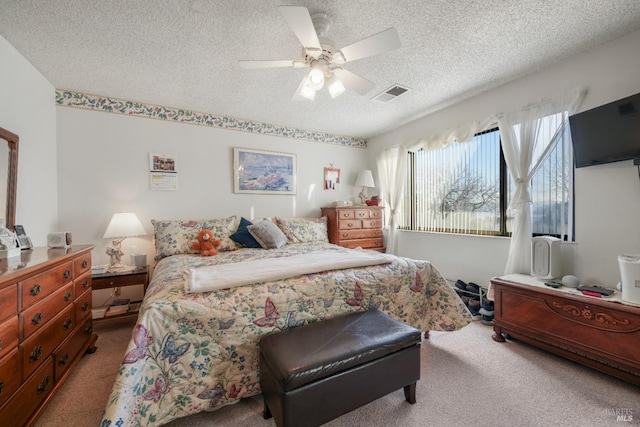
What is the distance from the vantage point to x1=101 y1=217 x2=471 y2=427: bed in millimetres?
1151

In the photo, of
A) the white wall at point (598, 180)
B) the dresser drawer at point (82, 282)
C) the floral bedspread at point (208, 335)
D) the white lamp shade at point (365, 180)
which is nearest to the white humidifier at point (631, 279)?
the white wall at point (598, 180)

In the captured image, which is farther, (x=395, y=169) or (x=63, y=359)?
(x=395, y=169)

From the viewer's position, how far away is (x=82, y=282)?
190 centimetres

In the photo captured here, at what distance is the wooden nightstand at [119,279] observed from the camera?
229 centimetres

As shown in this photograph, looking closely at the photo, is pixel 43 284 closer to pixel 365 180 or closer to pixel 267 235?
pixel 267 235

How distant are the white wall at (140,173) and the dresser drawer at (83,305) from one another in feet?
3.26

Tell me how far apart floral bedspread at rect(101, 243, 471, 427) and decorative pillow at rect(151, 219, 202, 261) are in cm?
94

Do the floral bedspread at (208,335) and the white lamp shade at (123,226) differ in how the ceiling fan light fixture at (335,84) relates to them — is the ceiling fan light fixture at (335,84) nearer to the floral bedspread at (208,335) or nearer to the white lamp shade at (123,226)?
the floral bedspread at (208,335)

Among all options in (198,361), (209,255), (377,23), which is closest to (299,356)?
(198,361)

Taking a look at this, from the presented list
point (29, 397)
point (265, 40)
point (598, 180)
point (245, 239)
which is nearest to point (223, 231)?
point (245, 239)

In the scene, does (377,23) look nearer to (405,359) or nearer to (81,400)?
→ (405,359)

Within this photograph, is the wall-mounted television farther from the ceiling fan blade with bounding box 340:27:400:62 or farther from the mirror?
the mirror

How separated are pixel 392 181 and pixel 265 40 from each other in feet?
8.96

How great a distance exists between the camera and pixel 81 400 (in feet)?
4.98
